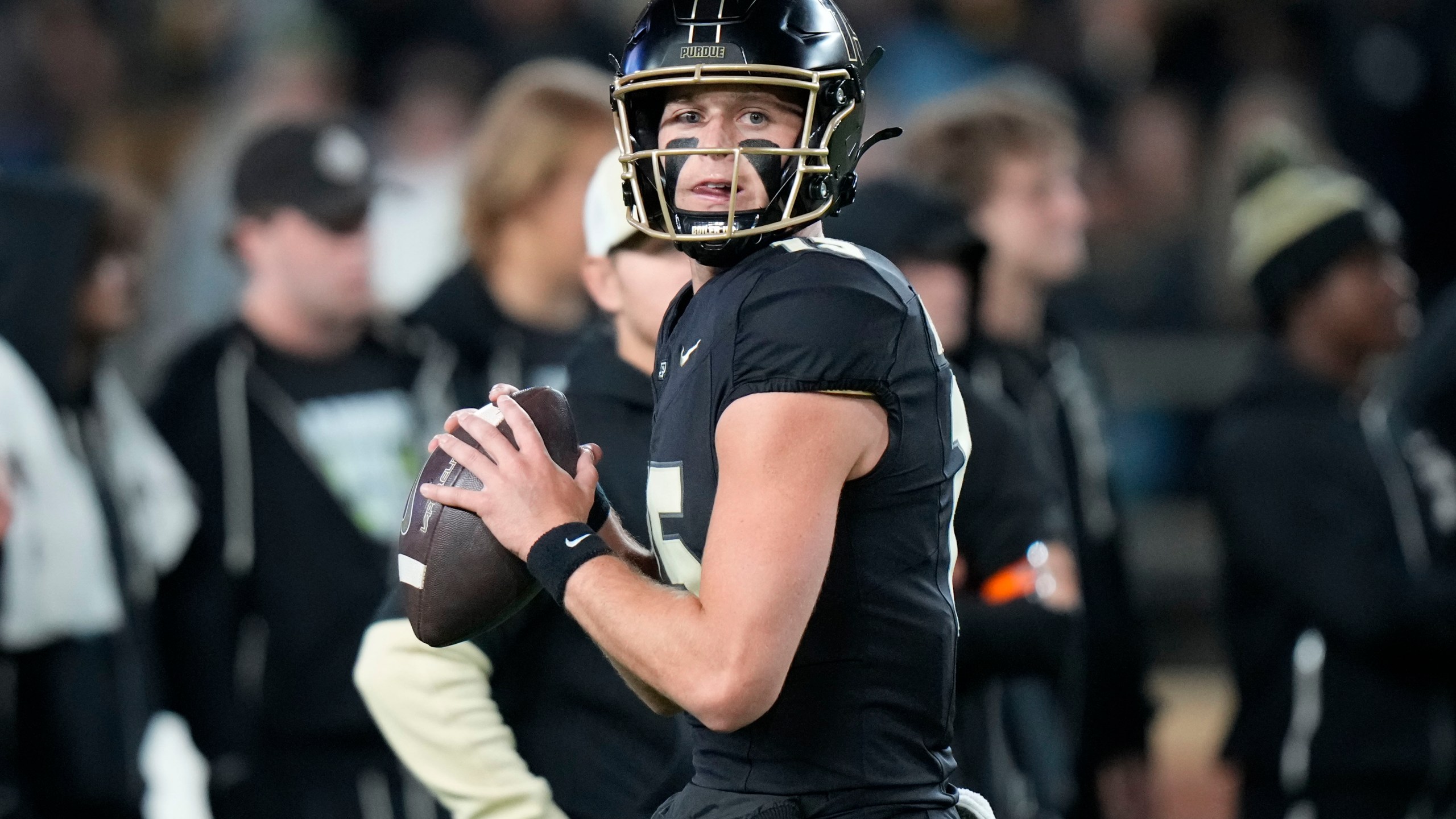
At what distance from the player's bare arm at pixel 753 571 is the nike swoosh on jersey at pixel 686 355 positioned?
0.45ft

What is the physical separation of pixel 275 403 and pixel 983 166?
6.43 feet

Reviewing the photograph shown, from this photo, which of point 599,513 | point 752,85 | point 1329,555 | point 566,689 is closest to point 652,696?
point 599,513

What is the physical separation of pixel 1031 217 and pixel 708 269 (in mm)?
3012

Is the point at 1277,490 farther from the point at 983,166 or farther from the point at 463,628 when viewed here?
the point at 463,628

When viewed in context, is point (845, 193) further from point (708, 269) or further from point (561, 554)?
point (561, 554)

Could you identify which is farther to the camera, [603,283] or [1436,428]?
[1436,428]

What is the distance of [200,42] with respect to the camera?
10359 mm

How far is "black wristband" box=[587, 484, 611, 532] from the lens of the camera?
8.62 ft

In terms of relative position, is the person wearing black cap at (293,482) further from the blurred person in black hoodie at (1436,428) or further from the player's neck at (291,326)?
the blurred person in black hoodie at (1436,428)

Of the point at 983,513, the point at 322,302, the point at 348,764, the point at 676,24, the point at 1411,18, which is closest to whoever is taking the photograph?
the point at 676,24

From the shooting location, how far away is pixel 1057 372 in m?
5.43

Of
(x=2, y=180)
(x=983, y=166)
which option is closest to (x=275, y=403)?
(x=2, y=180)

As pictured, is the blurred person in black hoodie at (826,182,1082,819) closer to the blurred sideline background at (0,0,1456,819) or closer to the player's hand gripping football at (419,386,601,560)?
the player's hand gripping football at (419,386,601,560)

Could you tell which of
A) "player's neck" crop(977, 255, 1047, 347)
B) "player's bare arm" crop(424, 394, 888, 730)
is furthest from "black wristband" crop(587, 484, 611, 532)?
"player's neck" crop(977, 255, 1047, 347)
